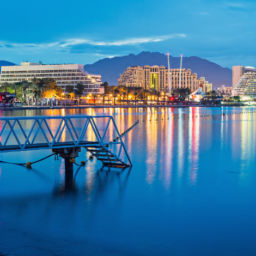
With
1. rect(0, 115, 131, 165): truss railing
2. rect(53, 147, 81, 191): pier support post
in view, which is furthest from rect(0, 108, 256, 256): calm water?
rect(0, 115, 131, 165): truss railing

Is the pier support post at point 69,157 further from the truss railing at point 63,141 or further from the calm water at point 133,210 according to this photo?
the calm water at point 133,210

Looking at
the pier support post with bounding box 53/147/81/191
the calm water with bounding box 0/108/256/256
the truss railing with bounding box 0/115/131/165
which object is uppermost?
the truss railing with bounding box 0/115/131/165

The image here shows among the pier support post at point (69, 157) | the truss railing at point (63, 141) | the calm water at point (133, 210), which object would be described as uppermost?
the truss railing at point (63, 141)

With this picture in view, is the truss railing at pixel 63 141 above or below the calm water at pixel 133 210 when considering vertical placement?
above

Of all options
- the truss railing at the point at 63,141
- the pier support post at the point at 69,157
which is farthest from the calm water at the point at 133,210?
the truss railing at the point at 63,141

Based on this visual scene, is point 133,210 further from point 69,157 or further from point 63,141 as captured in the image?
point 63,141

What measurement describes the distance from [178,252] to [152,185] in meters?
7.57

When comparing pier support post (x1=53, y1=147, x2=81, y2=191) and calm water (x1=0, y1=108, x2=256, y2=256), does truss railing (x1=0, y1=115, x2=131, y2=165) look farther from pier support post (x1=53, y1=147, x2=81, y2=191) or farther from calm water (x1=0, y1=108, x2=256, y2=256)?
calm water (x1=0, y1=108, x2=256, y2=256)

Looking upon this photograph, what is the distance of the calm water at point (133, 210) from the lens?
11.1 meters

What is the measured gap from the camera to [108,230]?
12250mm

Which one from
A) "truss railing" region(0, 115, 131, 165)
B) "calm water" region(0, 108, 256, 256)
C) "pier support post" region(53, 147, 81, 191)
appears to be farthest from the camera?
"pier support post" region(53, 147, 81, 191)

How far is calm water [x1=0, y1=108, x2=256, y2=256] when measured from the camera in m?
11.1

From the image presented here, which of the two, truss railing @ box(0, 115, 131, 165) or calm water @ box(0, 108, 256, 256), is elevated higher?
truss railing @ box(0, 115, 131, 165)

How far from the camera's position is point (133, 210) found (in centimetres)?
1433
